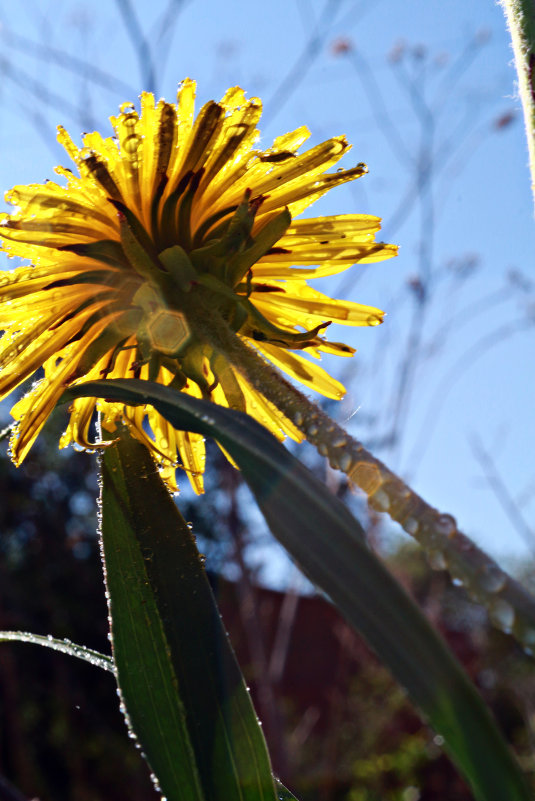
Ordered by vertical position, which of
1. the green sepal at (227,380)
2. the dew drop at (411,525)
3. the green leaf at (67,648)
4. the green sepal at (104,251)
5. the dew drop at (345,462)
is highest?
the green sepal at (104,251)

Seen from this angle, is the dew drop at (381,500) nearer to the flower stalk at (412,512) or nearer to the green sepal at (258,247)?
the flower stalk at (412,512)

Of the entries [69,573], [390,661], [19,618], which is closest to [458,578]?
[390,661]

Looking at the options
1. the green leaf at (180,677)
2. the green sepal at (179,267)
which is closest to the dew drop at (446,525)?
the green leaf at (180,677)

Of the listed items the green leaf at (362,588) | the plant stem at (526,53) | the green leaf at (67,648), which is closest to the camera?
the green leaf at (362,588)

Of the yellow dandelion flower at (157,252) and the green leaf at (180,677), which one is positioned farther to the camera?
the yellow dandelion flower at (157,252)

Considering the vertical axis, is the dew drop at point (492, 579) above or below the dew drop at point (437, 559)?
below

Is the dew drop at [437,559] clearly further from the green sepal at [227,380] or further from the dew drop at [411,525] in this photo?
the green sepal at [227,380]

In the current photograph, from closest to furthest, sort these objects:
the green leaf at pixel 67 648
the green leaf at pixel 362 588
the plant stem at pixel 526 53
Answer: the green leaf at pixel 362 588 → the plant stem at pixel 526 53 → the green leaf at pixel 67 648
